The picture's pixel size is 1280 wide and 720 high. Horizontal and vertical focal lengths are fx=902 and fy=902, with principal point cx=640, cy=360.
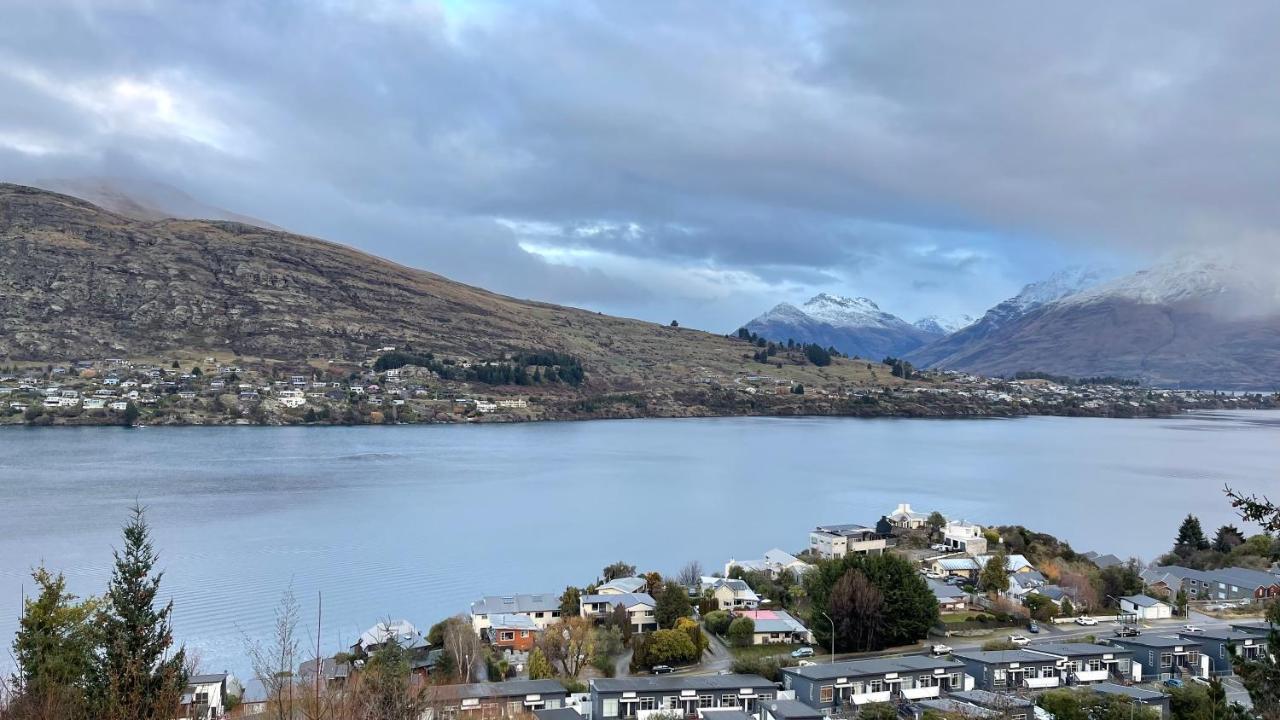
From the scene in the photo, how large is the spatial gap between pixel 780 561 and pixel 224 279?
72535 mm

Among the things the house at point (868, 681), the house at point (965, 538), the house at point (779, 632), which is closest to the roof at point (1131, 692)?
the house at point (868, 681)

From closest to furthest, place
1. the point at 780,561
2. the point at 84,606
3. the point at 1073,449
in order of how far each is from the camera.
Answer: the point at 84,606 < the point at 780,561 < the point at 1073,449

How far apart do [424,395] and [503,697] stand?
55.3m

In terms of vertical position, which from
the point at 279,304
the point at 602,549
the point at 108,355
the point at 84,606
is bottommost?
the point at 602,549

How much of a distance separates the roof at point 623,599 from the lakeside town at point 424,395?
44.8m

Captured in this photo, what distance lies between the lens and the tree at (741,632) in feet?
50.2

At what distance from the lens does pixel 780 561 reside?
21.2 metres

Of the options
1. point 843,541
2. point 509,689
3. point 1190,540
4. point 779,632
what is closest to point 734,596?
point 779,632

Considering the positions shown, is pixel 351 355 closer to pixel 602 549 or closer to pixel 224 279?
pixel 224 279

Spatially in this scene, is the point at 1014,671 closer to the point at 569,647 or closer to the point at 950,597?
the point at 950,597

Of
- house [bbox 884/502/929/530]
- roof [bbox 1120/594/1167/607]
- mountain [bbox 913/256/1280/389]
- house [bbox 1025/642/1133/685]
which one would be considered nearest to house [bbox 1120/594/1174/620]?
roof [bbox 1120/594/1167/607]

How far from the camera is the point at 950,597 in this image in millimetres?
17797

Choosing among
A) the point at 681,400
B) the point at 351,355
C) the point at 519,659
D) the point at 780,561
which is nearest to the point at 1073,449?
the point at 681,400

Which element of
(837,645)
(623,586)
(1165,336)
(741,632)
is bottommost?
(837,645)
